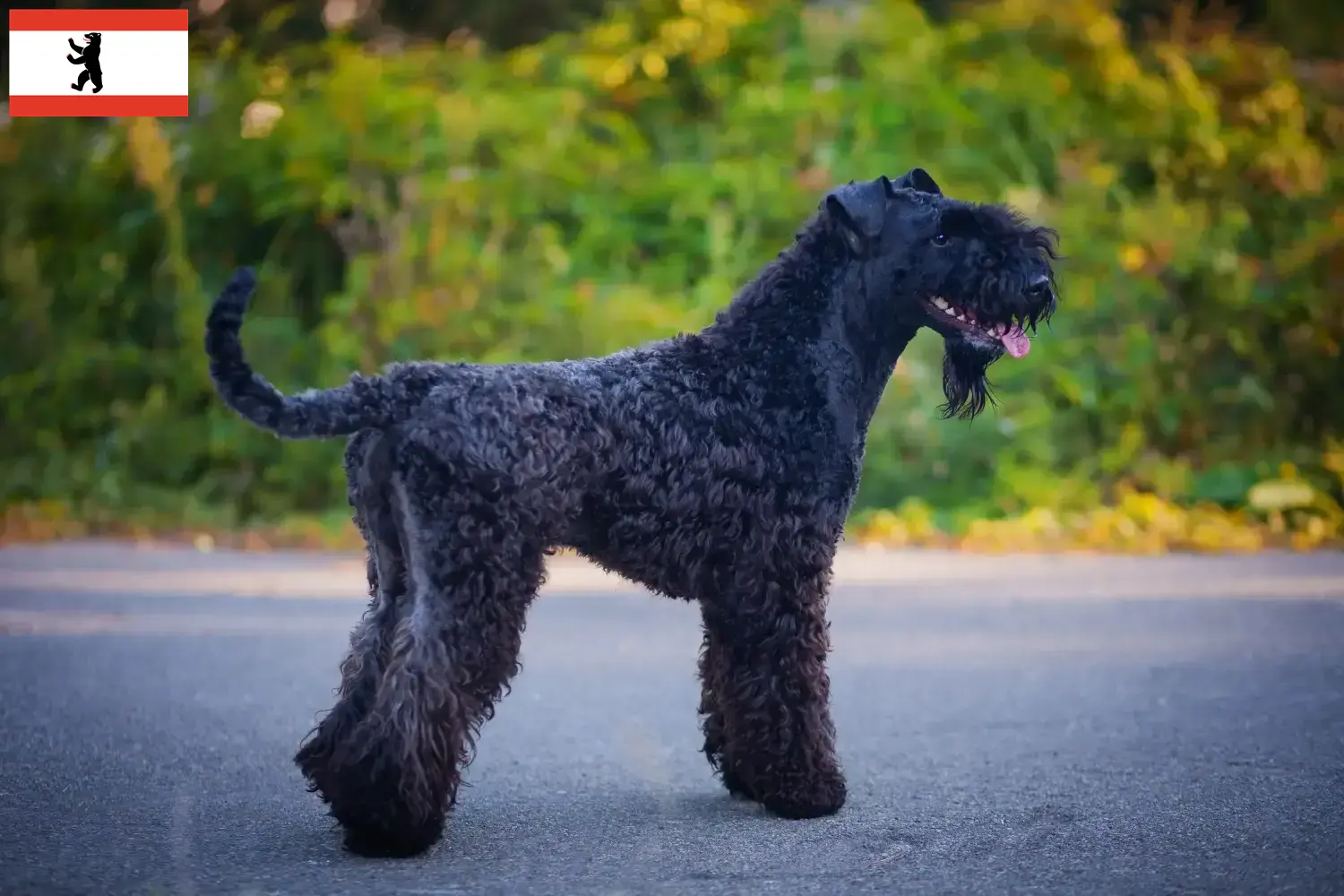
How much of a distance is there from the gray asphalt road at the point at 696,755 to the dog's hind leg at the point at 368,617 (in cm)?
29

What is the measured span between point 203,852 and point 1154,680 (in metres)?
4.43

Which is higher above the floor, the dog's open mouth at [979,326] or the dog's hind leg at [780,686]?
the dog's open mouth at [979,326]

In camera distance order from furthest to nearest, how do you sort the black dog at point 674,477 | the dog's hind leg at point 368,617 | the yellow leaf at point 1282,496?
Answer: 1. the yellow leaf at point 1282,496
2. the dog's hind leg at point 368,617
3. the black dog at point 674,477

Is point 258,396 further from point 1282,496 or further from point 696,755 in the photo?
point 1282,496

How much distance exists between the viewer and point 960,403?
5.49 metres

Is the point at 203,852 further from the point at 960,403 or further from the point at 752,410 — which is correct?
the point at 960,403

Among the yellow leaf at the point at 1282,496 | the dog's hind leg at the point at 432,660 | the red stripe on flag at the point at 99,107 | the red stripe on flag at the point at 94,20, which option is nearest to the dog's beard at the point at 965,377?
the dog's hind leg at the point at 432,660

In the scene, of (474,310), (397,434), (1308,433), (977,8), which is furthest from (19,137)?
(1308,433)

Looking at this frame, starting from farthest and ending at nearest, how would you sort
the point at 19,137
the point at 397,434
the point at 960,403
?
the point at 19,137 → the point at 960,403 → the point at 397,434

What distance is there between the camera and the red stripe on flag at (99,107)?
1194 cm

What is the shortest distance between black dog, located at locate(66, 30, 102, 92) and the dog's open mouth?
24.7 ft

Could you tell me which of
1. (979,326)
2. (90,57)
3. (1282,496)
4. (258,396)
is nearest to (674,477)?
(979,326)

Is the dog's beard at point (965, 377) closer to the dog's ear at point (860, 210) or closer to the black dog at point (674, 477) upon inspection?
the black dog at point (674, 477)

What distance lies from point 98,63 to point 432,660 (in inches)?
312
